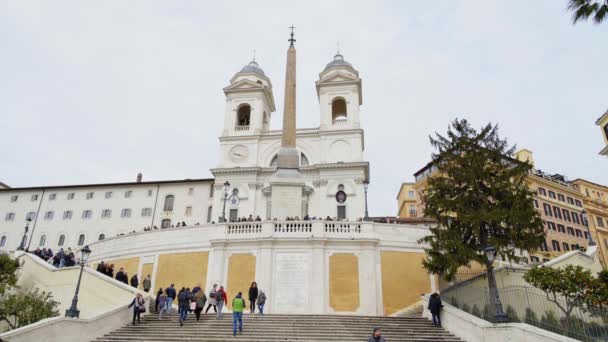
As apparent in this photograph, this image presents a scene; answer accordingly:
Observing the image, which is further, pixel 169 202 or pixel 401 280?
pixel 169 202

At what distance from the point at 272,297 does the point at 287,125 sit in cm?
1440

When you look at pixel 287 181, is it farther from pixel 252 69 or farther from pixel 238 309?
pixel 252 69

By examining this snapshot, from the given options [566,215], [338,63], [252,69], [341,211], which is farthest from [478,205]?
[566,215]

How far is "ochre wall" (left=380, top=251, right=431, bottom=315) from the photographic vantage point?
19828mm

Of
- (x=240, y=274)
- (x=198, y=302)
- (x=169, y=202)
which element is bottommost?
(x=198, y=302)

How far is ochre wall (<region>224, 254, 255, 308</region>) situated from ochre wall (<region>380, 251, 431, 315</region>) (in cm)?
608

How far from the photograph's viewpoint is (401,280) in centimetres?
2033

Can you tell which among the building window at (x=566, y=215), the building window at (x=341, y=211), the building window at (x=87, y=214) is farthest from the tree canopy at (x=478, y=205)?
the building window at (x=566, y=215)

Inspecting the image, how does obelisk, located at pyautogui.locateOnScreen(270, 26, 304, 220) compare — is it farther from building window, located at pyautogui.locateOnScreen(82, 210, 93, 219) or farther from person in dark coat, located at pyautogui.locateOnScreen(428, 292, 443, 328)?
building window, located at pyautogui.locateOnScreen(82, 210, 93, 219)

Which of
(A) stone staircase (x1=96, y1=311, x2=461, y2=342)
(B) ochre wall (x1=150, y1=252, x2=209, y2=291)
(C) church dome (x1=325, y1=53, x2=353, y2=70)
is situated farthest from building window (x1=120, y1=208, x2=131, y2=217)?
(A) stone staircase (x1=96, y1=311, x2=461, y2=342)

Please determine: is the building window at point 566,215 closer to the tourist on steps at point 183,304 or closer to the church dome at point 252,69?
the church dome at point 252,69

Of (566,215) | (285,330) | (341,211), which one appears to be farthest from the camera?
(566,215)

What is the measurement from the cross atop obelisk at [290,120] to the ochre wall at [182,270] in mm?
8900

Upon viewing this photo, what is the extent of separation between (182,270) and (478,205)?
13.8m
